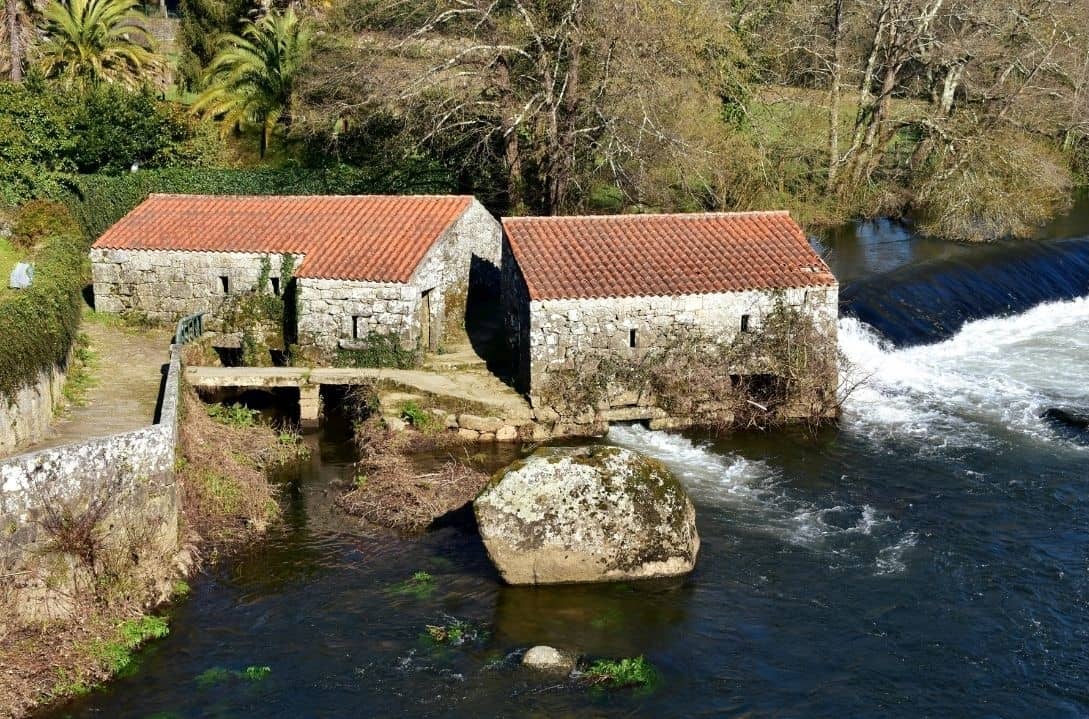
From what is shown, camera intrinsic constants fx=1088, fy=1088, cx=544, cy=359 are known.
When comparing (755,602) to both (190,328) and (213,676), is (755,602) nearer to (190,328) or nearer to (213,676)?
(213,676)

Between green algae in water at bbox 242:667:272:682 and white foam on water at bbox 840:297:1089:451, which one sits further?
white foam on water at bbox 840:297:1089:451

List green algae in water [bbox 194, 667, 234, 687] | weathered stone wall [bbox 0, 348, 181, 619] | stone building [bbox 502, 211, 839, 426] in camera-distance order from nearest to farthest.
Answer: green algae in water [bbox 194, 667, 234, 687], weathered stone wall [bbox 0, 348, 181, 619], stone building [bbox 502, 211, 839, 426]

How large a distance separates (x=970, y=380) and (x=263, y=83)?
80.6 feet

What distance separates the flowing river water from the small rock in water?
0.86 ft

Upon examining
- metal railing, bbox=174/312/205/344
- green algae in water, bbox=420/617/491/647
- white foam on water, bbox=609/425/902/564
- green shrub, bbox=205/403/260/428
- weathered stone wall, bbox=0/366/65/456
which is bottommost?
green algae in water, bbox=420/617/491/647

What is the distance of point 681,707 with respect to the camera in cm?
A: 1403

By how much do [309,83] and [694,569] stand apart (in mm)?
23374

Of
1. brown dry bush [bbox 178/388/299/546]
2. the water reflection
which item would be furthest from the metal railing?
the water reflection

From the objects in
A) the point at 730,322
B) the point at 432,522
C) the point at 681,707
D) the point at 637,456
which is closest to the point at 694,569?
the point at 637,456

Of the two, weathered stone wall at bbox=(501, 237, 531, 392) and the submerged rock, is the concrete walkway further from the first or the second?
the submerged rock

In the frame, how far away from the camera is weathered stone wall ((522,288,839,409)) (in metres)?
22.8

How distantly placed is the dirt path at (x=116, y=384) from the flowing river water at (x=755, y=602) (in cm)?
333

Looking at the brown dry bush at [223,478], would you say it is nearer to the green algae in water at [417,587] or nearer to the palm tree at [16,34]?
the green algae in water at [417,587]

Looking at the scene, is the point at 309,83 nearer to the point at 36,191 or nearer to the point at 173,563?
the point at 36,191
